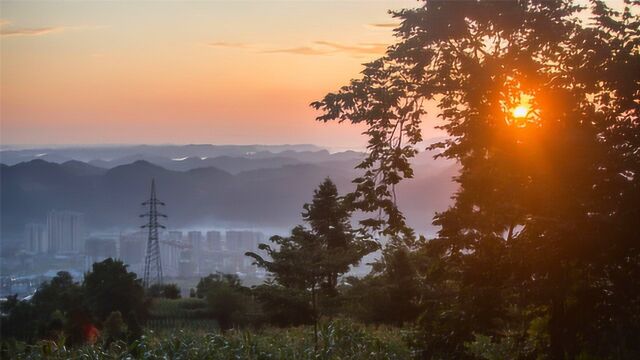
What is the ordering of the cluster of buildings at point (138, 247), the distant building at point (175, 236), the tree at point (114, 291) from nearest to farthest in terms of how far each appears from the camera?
the tree at point (114, 291) → the cluster of buildings at point (138, 247) → the distant building at point (175, 236)

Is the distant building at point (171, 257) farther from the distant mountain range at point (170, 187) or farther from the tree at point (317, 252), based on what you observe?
the tree at point (317, 252)

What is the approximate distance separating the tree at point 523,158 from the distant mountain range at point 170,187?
55.7m

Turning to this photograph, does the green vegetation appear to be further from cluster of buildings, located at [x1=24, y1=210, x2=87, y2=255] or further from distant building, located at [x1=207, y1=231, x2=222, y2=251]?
distant building, located at [x1=207, y1=231, x2=222, y2=251]

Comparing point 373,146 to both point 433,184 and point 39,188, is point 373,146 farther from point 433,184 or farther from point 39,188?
point 39,188

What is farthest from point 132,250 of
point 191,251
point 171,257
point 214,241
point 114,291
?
point 114,291

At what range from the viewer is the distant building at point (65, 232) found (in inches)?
3410

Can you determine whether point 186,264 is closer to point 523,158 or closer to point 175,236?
point 175,236

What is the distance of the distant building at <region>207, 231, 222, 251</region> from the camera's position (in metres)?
93.0

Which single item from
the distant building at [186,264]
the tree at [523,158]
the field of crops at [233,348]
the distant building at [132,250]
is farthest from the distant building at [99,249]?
the tree at [523,158]

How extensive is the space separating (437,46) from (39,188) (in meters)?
84.0

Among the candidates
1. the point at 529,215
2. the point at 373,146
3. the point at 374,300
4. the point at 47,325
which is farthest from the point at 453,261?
the point at 47,325

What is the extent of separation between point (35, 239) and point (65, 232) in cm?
876

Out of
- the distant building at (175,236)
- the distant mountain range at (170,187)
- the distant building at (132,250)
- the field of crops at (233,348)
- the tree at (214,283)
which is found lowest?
the field of crops at (233,348)

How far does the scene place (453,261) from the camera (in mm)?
10000
